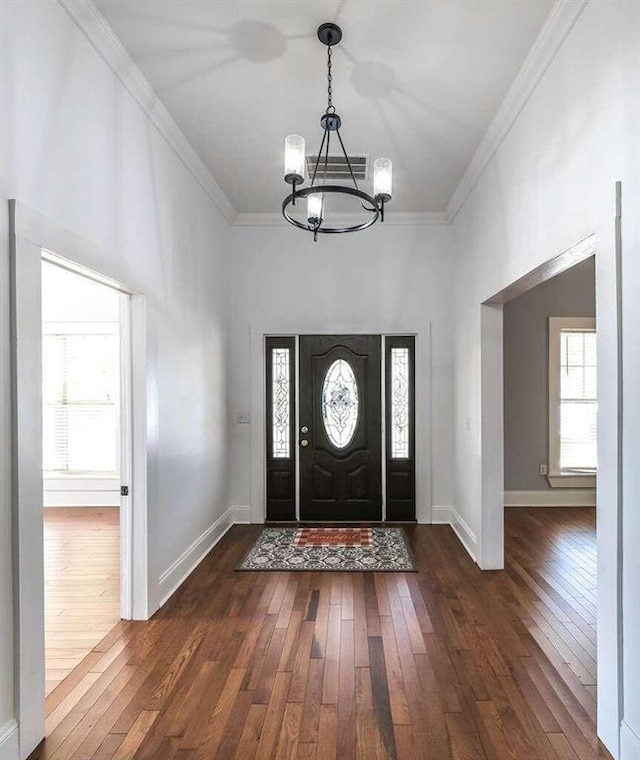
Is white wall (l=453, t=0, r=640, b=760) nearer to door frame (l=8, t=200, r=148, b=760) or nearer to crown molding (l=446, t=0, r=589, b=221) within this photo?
crown molding (l=446, t=0, r=589, b=221)

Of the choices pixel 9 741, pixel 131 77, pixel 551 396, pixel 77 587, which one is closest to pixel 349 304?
pixel 551 396

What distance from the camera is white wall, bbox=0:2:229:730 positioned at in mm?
1849

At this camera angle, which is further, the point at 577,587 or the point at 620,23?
the point at 577,587

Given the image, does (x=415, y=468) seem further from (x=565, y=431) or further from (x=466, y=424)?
(x=565, y=431)

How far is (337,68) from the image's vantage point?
109 inches

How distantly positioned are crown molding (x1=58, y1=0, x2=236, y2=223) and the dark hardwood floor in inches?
125

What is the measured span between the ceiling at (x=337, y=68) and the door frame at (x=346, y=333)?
1734 millimetres

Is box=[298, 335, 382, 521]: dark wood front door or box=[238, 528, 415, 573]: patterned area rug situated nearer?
box=[238, 528, 415, 573]: patterned area rug

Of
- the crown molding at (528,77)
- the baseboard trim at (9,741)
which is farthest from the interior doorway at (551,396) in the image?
the baseboard trim at (9,741)

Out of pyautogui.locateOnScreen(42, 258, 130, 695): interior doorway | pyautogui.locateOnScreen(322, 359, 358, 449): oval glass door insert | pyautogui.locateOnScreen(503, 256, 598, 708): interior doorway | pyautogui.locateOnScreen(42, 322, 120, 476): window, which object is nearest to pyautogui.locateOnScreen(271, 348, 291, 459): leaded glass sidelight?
pyautogui.locateOnScreen(322, 359, 358, 449): oval glass door insert

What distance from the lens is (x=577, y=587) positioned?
3.55 m

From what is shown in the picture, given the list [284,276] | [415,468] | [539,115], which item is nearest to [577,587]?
[415,468]

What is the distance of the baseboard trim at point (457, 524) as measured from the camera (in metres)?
4.14

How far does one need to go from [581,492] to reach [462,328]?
2797 mm
